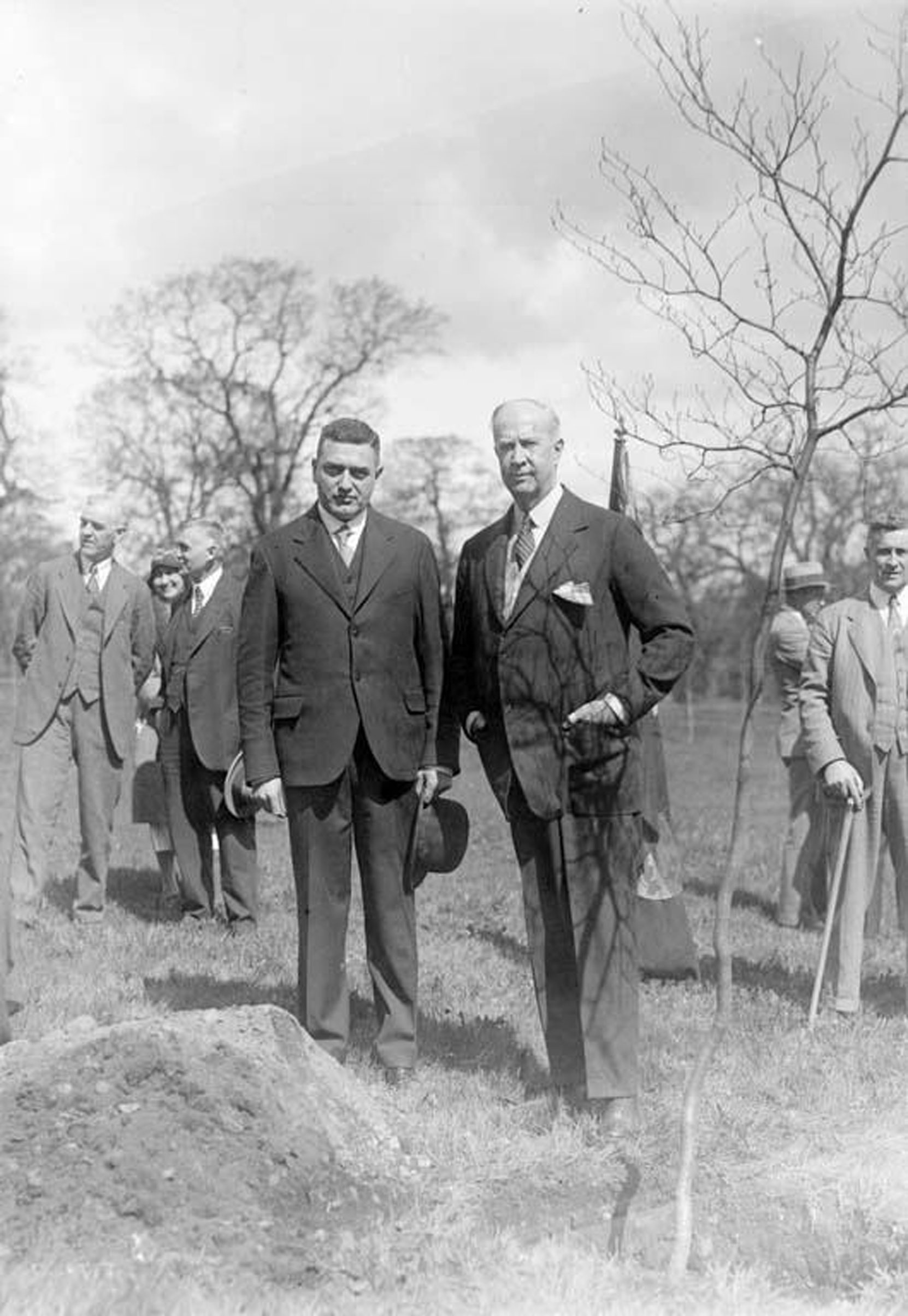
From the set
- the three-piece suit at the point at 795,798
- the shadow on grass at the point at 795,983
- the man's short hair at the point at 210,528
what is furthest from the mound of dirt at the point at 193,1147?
the three-piece suit at the point at 795,798

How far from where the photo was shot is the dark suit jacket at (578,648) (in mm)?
5074

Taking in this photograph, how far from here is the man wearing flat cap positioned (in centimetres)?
946

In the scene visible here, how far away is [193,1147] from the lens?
427cm

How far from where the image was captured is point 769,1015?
267 inches

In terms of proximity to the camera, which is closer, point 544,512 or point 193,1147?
point 193,1147

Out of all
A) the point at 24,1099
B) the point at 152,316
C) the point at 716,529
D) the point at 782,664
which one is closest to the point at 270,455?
the point at 152,316

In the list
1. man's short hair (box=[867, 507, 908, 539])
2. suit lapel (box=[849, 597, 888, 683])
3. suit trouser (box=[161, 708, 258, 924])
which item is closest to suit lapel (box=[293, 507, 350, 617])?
man's short hair (box=[867, 507, 908, 539])

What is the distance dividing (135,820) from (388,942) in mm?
4258

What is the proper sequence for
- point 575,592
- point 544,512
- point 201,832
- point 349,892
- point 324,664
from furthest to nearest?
point 201,832, point 349,892, point 324,664, point 544,512, point 575,592

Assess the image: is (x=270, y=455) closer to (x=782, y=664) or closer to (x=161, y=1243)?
(x=782, y=664)

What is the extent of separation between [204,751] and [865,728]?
11.9 ft

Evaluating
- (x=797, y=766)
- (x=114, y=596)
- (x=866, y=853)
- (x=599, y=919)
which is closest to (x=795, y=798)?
(x=797, y=766)

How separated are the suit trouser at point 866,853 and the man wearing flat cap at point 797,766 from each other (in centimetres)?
221

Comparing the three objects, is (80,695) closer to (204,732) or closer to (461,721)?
(204,732)
